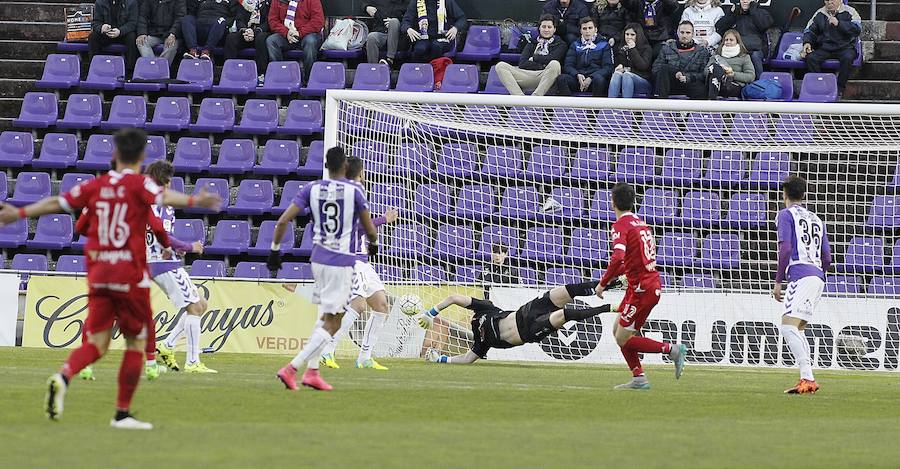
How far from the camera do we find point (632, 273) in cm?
1384

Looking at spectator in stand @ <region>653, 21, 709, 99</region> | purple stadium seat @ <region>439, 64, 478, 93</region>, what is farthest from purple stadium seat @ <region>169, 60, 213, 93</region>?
spectator in stand @ <region>653, 21, 709, 99</region>

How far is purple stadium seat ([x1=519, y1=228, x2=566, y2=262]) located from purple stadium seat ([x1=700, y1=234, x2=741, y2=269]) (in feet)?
6.66

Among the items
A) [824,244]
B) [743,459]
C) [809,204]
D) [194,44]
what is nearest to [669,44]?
[809,204]

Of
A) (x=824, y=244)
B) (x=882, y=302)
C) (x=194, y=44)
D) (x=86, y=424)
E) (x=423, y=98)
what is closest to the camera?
(x=86, y=424)

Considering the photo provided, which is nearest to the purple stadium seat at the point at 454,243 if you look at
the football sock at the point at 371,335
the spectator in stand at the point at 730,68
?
the football sock at the point at 371,335

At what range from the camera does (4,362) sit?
15328 millimetres

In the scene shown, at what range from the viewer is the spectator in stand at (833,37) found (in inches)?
923

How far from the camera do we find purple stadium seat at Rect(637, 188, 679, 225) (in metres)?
20.2

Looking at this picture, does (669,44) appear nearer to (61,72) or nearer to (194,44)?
(194,44)

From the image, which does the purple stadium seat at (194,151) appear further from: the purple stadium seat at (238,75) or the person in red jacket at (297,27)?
the person in red jacket at (297,27)

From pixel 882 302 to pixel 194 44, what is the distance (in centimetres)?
1299

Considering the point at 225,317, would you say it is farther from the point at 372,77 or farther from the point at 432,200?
the point at 372,77

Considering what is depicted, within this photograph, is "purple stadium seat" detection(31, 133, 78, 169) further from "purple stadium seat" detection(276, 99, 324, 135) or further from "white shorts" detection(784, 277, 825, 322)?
"white shorts" detection(784, 277, 825, 322)

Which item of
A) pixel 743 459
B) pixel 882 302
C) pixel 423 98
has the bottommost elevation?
pixel 882 302
